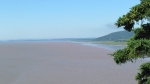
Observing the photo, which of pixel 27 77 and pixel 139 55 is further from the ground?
pixel 139 55

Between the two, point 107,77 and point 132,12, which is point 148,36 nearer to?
point 132,12

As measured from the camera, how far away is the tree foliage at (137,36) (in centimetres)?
518

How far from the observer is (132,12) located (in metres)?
5.68

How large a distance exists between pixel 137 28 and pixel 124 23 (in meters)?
0.54

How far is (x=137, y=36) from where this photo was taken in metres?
6.02

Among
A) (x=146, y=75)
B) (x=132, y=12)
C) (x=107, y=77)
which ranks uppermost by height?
(x=132, y=12)

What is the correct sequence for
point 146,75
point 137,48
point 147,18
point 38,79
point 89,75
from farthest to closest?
point 89,75 < point 38,79 < point 146,75 < point 147,18 < point 137,48

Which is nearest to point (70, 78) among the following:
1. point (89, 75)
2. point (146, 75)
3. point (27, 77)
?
point (89, 75)

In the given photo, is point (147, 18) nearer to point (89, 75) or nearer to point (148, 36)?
point (148, 36)

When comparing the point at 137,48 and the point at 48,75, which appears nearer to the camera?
the point at 137,48

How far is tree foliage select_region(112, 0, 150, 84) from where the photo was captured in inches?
204

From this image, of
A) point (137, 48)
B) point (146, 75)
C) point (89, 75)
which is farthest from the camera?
point (89, 75)

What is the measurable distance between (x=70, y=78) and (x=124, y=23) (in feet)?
50.9

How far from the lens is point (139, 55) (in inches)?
208
